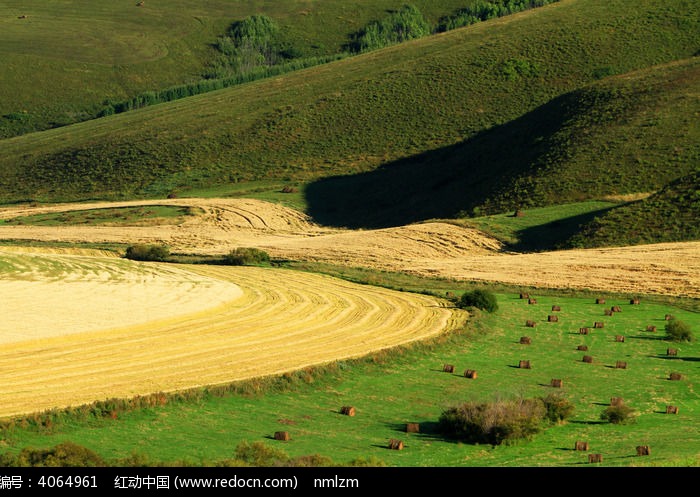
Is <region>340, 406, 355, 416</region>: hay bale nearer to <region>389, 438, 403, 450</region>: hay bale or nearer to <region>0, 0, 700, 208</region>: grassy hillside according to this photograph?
<region>389, 438, 403, 450</region>: hay bale

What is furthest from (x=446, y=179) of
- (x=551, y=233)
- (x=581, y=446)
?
(x=581, y=446)

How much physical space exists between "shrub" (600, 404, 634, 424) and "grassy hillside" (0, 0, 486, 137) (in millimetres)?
137913

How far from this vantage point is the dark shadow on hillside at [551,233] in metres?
64.3

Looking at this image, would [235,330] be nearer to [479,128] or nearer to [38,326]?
[38,326]

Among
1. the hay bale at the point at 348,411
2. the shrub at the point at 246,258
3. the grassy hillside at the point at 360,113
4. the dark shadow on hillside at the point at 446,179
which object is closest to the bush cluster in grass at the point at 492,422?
the hay bale at the point at 348,411

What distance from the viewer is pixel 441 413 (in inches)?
962

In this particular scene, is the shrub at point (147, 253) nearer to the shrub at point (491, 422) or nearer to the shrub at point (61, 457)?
the shrub at point (491, 422)

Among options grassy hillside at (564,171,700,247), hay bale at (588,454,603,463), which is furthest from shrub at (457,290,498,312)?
grassy hillside at (564,171,700,247)

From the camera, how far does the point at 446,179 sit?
9331 centimetres

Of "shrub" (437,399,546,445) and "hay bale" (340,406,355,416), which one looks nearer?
"shrub" (437,399,546,445)

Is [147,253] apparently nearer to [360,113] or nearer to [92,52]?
[360,113]

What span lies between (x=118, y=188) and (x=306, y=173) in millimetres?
17728

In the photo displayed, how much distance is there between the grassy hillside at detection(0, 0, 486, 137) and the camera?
162 metres

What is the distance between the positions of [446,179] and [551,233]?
2710cm
